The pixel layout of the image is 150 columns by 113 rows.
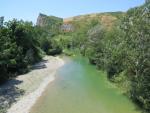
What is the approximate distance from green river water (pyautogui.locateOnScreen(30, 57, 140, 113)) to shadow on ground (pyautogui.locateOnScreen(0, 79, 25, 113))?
2.77 metres

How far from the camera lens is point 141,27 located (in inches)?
1062

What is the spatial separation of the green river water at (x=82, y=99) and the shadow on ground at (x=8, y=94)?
277 cm

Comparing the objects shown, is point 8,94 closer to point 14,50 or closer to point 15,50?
point 14,50

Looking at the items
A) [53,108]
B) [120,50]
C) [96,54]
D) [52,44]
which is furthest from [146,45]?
[52,44]

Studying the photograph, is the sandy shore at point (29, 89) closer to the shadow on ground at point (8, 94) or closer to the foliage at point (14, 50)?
the shadow on ground at point (8, 94)

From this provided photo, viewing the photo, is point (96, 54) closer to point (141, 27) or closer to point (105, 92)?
point (105, 92)

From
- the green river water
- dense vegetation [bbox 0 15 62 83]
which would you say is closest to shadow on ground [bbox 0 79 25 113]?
dense vegetation [bbox 0 15 62 83]

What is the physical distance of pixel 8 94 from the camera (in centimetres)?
3077

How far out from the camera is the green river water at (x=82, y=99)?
87.7 ft

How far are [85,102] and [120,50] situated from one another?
7.38 m

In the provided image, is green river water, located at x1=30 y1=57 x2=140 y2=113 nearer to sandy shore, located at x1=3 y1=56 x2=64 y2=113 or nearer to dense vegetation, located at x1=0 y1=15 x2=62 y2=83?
sandy shore, located at x1=3 y1=56 x2=64 y2=113

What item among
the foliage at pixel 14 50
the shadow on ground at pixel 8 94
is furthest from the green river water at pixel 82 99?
the foliage at pixel 14 50

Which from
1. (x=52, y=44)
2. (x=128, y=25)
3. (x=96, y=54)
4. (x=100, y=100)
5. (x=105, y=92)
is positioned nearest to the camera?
(x=128, y=25)

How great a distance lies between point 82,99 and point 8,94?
9.02 metres
